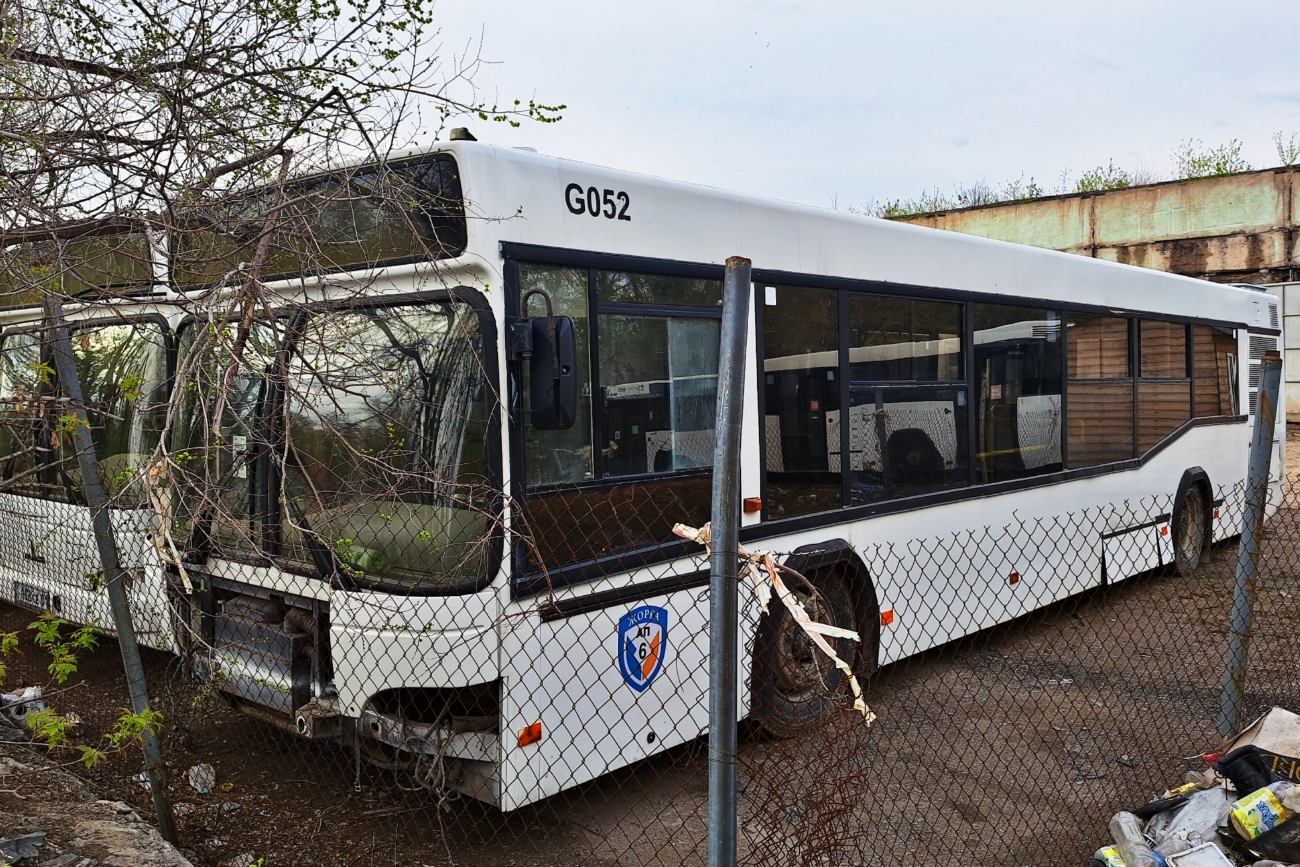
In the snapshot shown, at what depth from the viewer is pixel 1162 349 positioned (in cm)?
823

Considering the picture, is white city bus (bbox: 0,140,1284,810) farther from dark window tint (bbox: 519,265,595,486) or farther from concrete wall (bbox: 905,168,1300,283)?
concrete wall (bbox: 905,168,1300,283)

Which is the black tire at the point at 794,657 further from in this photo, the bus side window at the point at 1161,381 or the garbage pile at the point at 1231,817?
the bus side window at the point at 1161,381

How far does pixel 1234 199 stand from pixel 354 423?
1945cm

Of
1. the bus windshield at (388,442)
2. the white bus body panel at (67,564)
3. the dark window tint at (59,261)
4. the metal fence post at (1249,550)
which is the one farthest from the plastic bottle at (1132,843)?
the white bus body panel at (67,564)

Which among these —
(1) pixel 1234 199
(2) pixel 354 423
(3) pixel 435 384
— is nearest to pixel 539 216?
(3) pixel 435 384

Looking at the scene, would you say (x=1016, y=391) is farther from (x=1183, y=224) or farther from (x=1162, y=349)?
(x=1183, y=224)

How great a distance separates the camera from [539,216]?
3.84m

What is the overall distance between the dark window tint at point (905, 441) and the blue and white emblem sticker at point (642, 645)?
1540 millimetres

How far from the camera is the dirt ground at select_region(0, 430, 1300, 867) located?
3889mm

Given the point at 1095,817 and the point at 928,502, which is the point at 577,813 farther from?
the point at 928,502

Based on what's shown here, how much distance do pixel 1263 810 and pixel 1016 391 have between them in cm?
363

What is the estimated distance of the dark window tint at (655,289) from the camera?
4102 mm

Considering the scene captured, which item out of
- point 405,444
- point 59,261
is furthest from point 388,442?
point 59,261

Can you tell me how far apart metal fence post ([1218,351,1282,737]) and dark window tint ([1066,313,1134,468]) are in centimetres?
297
